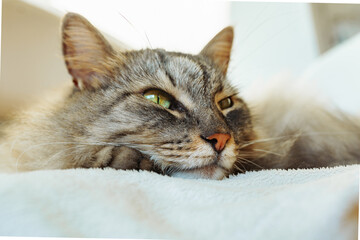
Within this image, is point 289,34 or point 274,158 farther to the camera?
point 289,34

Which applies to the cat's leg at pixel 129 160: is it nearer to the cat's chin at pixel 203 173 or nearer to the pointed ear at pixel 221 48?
the cat's chin at pixel 203 173

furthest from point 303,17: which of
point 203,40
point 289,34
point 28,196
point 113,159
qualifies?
point 28,196

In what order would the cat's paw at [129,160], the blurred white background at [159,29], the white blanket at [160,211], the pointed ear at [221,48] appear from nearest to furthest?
1. the white blanket at [160,211]
2. the cat's paw at [129,160]
3. the blurred white background at [159,29]
4. the pointed ear at [221,48]

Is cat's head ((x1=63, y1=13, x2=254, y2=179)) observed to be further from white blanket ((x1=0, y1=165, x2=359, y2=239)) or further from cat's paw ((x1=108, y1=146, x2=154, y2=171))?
white blanket ((x1=0, y1=165, x2=359, y2=239))

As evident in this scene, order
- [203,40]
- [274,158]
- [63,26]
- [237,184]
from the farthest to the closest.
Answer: [203,40]
[274,158]
[63,26]
[237,184]

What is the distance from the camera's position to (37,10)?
1.13 metres

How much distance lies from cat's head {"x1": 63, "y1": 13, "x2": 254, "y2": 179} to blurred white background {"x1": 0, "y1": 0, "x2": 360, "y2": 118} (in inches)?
3.9

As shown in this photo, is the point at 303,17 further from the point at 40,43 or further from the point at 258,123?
the point at 40,43

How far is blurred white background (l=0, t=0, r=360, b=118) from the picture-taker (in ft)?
3.46

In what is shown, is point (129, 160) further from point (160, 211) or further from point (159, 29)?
point (159, 29)

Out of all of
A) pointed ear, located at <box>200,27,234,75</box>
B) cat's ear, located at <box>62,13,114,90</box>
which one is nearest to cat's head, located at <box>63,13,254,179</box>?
cat's ear, located at <box>62,13,114,90</box>

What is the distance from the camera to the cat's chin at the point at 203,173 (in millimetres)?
804

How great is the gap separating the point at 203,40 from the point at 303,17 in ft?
1.50

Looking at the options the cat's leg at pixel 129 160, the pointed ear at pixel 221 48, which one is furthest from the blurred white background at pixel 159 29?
the cat's leg at pixel 129 160
